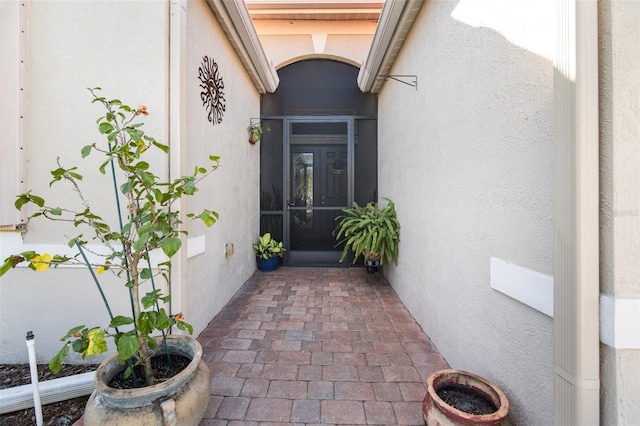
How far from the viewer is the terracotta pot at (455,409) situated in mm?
1082

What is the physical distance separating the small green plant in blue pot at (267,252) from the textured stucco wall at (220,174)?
0.47ft

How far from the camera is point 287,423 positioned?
1.37m

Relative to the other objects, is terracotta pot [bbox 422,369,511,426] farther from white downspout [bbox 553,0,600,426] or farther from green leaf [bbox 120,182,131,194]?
green leaf [bbox 120,182,131,194]

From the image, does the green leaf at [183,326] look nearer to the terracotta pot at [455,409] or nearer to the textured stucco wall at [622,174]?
the terracotta pot at [455,409]

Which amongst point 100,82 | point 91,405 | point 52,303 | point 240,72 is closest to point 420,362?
point 91,405

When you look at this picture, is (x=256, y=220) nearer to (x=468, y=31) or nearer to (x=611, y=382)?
(x=468, y=31)

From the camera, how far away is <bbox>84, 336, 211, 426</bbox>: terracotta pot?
3.59 ft

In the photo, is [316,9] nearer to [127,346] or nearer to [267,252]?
[267,252]

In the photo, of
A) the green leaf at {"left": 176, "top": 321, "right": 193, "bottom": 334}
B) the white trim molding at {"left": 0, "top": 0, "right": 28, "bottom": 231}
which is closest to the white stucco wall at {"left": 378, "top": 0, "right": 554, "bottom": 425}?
the green leaf at {"left": 176, "top": 321, "right": 193, "bottom": 334}

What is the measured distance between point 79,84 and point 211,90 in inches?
37.7

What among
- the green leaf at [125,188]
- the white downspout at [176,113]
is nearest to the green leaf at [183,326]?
the white downspout at [176,113]

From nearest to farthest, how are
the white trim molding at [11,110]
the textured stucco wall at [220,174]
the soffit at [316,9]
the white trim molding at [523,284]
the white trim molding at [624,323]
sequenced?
the white trim molding at [624,323] → the white trim molding at [523,284] → the white trim molding at [11,110] → the textured stucco wall at [220,174] → the soffit at [316,9]

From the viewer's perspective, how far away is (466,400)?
1300 millimetres

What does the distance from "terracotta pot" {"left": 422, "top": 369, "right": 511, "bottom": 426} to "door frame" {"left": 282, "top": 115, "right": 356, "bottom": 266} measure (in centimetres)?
316
